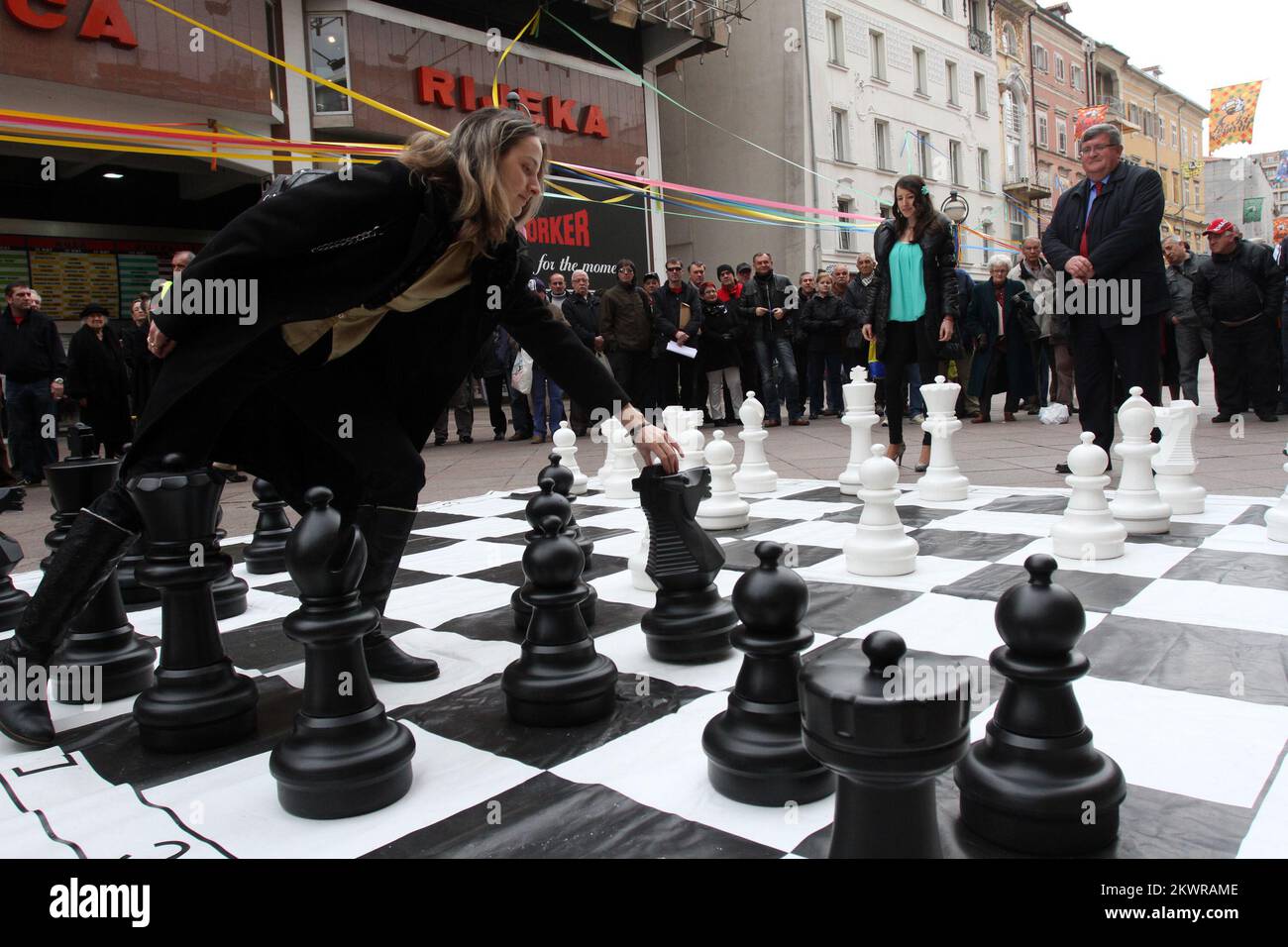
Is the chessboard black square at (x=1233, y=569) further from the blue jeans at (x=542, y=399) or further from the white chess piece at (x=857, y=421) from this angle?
the blue jeans at (x=542, y=399)

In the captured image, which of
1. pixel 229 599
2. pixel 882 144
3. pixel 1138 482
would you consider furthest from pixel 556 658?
pixel 882 144

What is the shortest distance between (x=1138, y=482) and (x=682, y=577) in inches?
66.9

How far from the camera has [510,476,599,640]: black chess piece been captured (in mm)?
1635

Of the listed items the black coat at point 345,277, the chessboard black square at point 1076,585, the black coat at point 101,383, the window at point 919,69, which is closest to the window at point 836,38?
the window at point 919,69

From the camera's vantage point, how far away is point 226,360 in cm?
157

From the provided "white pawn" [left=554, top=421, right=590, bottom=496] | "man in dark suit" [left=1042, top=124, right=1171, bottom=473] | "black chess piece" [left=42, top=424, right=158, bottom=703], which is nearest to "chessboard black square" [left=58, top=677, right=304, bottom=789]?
"black chess piece" [left=42, top=424, right=158, bottom=703]

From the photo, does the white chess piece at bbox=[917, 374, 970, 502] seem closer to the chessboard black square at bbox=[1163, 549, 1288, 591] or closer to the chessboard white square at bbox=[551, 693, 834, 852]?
the chessboard black square at bbox=[1163, 549, 1288, 591]

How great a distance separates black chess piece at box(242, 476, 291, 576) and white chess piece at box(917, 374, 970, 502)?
2336 millimetres

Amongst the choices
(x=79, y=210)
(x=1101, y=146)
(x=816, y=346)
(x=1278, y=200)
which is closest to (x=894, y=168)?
(x=816, y=346)

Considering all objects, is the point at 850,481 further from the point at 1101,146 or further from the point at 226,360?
the point at 226,360

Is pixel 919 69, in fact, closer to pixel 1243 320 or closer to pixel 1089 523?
pixel 1243 320

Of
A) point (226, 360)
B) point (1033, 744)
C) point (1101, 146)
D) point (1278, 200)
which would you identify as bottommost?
point (1033, 744)

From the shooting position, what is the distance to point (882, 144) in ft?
62.1
